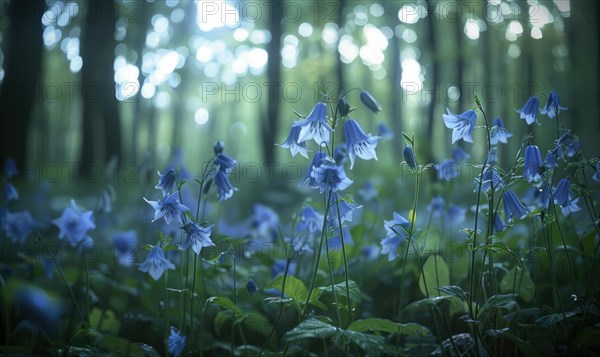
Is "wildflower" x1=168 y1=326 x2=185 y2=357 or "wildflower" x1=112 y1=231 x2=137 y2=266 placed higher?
"wildflower" x1=112 y1=231 x2=137 y2=266

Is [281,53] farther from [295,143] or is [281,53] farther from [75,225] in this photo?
[295,143]

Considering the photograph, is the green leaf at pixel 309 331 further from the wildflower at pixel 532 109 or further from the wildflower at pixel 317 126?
the wildflower at pixel 532 109

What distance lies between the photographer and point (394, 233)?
2.50 m

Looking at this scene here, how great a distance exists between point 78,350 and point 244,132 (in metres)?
32.9

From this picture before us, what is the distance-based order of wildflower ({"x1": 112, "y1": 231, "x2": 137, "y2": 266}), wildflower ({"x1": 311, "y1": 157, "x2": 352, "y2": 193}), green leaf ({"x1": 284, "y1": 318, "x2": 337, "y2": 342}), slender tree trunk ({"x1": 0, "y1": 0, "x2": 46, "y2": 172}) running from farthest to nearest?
slender tree trunk ({"x1": 0, "y1": 0, "x2": 46, "y2": 172}) → wildflower ({"x1": 112, "y1": 231, "x2": 137, "y2": 266}) → wildflower ({"x1": 311, "y1": 157, "x2": 352, "y2": 193}) → green leaf ({"x1": 284, "y1": 318, "x2": 337, "y2": 342})

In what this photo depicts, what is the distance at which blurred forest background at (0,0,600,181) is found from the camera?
8.26 metres

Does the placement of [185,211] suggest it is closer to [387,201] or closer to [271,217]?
[271,217]

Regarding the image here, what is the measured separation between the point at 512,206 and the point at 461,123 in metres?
0.45

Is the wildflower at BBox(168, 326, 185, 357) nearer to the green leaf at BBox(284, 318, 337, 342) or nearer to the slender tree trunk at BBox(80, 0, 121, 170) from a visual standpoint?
the green leaf at BBox(284, 318, 337, 342)

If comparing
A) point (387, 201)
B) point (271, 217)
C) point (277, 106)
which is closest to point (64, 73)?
point (277, 106)

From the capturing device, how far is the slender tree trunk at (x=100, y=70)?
9570 millimetres

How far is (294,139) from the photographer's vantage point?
2381 mm

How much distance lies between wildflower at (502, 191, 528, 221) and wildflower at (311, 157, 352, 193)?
788 millimetres

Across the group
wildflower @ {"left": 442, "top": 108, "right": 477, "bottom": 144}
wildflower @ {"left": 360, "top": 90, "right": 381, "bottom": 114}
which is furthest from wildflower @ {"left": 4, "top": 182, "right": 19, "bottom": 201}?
wildflower @ {"left": 442, "top": 108, "right": 477, "bottom": 144}
